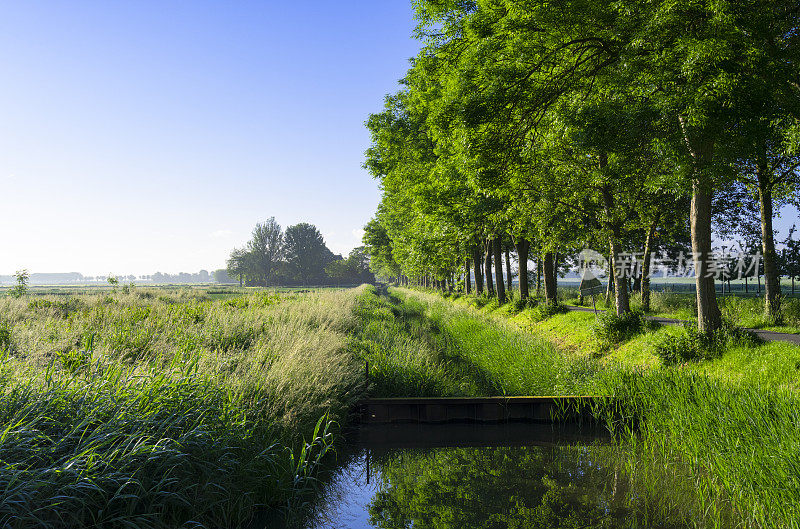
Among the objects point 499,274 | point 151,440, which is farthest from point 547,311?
point 151,440

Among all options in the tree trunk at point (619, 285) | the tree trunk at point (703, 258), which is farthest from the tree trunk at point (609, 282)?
the tree trunk at point (703, 258)

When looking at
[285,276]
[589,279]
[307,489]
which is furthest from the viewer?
[285,276]

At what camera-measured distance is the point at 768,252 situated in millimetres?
15766

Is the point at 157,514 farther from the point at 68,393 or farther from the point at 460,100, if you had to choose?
the point at 460,100

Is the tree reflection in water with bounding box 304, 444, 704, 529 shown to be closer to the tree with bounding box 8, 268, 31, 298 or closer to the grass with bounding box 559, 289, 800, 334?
the grass with bounding box 559, 289, 800, 334

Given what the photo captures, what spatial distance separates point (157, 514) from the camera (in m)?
4.34

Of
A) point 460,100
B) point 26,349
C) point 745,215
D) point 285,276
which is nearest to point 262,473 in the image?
point 26,349

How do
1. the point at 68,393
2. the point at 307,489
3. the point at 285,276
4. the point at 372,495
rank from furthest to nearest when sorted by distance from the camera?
the point at 285,276, the point at 372,495, the point at 307,489, the point at 68,393

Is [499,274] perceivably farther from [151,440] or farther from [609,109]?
[151,440]

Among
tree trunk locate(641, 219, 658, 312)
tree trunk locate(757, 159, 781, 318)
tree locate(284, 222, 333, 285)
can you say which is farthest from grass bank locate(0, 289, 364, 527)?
tree locate(284, 222, 333, 285)

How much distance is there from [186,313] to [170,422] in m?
10.6

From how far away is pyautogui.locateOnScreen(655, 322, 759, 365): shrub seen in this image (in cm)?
1060

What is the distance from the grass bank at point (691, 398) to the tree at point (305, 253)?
126 metres

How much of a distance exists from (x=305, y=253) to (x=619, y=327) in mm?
132128
